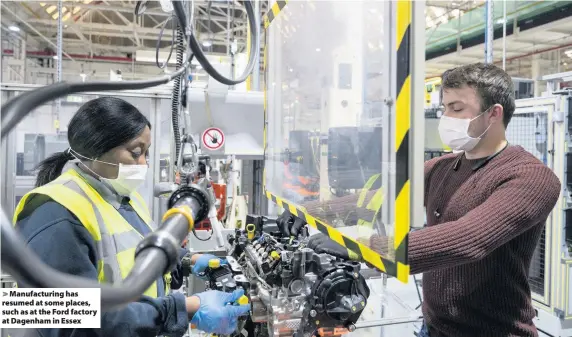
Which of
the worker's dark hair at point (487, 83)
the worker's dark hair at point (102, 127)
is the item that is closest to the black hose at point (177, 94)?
the worker's dark hair at point (102, 127)

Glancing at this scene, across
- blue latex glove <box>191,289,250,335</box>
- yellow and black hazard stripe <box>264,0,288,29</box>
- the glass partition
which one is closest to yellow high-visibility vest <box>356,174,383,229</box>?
the glass partition

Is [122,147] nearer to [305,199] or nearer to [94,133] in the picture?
[94,133]

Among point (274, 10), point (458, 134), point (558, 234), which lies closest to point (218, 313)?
point (458, 134)

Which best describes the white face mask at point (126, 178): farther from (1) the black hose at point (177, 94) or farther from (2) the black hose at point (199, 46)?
(2) the black hose at point (199, 46)

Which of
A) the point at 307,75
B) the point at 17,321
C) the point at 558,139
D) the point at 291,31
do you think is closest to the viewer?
the point at 17,321

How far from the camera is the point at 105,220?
158 cm

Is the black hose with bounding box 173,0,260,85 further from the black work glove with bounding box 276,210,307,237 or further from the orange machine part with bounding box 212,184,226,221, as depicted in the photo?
the orange machine part with bounding box 212,184,226,221

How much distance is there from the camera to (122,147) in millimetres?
1737

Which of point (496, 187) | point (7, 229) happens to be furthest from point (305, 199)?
point (7, 229)

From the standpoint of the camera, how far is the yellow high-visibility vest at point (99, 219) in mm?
1458

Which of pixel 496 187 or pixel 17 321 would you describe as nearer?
pixel 17 321

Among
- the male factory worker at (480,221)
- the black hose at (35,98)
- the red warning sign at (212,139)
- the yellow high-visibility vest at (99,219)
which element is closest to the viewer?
the black hose at (35,98)

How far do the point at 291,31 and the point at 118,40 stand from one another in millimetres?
12697

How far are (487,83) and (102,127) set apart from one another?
153 cm
